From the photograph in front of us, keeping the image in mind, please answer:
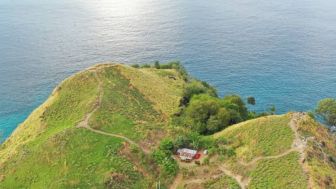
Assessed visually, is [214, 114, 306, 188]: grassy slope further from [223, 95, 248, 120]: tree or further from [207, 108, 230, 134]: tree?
[223, 95, 248, 120]: tree

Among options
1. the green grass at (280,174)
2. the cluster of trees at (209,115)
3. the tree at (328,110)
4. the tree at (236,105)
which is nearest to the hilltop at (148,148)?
the green grass at (280,174)

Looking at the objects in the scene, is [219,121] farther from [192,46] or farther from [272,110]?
[192,46]

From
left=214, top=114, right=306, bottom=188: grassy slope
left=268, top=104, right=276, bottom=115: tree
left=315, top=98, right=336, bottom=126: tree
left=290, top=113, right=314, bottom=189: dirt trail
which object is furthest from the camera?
left=268, top=104, right=276, bottom=115: tree

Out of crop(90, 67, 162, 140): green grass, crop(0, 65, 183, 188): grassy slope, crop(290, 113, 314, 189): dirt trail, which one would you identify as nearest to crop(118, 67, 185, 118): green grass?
crop(0, 65, 183, 188): grassy slope

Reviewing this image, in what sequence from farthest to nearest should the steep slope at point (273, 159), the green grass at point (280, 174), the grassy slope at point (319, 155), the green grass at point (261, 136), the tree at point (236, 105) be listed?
the tree at point (236, 105) → the green grass at point (261, 136) → the steep slope at point (273, 159) → the green grass at point (280, 174) → the grassy slope at point (319, 155)

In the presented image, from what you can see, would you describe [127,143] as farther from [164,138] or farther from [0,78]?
[0,78]

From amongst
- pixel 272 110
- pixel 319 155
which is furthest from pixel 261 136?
pixel 272 110

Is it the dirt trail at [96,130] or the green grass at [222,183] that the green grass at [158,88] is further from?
the green grass at [222,183]
